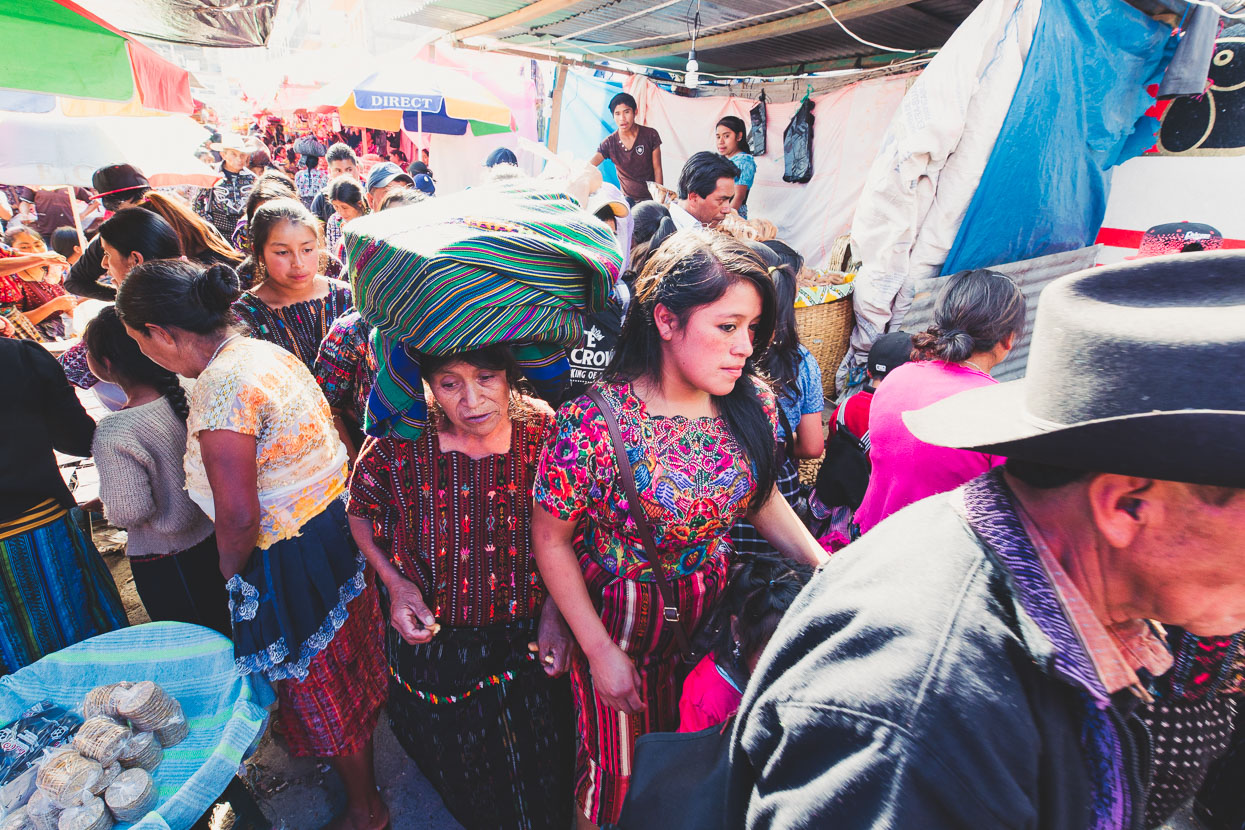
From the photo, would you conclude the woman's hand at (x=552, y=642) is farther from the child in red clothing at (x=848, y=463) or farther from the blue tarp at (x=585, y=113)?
the blue tarp at (x=585, y=113)

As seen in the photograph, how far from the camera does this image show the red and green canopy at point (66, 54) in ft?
8.27

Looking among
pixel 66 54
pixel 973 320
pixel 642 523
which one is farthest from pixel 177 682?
pixel 973 320

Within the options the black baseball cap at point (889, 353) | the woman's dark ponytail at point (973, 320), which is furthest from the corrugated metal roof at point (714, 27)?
the woman's dark ponytail at point (973, 320)

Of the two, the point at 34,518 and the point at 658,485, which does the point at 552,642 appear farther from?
the point at 34,518

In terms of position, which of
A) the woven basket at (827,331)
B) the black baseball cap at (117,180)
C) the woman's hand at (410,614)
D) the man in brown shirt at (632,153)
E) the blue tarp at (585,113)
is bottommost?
the woman's hand at (410,614)

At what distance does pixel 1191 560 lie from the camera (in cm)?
76

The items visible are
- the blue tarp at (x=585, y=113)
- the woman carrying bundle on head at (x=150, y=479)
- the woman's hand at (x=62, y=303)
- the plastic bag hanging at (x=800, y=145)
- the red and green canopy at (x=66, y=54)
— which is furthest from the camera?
the blue tarp at (x=585, y=113)

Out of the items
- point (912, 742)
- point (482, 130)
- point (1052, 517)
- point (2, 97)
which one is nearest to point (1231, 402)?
point (1052, 517)

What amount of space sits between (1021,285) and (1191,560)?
15.0 feet

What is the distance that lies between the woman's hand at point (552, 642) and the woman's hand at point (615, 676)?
0.67 ft

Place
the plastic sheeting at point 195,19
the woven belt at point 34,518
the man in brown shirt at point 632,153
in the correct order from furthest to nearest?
1. the man in brown shirt at point 632,153
2. the plastic sheeting at point 195,19
3. the woven belt at point 34,518

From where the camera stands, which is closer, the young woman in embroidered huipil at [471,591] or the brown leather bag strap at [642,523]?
the brown leather bag strap at [642,523]

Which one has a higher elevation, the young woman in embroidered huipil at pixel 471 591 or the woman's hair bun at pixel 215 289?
the woman's hair bun at pixel 215 289

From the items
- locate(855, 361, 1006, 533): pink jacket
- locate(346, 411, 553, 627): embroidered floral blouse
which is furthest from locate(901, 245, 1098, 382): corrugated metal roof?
locate(346, 411, 553, 627): embroidered floral blouse
